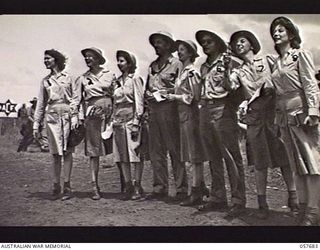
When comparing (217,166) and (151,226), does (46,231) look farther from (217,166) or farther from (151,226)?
(217,166)

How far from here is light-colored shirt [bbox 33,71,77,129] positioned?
26.6 ft

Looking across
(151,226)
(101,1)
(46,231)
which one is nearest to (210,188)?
(151,226)

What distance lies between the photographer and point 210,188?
312 inches

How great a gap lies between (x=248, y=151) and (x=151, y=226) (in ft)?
4.53

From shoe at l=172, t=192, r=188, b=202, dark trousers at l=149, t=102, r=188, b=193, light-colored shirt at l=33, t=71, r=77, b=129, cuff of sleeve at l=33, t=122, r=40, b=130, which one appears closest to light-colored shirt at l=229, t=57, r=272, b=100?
dark trousers at l=149, t=102, r=188, b=193

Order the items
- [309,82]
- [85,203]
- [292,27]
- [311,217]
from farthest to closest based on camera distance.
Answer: [85,203]
[292,27]
[311,217]
[309,82]

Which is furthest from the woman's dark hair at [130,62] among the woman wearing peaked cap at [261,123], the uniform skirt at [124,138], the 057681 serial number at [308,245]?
the 057681 serial number at [308,245]

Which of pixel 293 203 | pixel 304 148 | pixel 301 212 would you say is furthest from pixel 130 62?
pixel 301 212

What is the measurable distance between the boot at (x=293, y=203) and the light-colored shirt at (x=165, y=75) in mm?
1771

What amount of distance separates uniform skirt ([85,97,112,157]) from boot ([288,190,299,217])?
2.12 m

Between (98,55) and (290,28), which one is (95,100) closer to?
(98,55)

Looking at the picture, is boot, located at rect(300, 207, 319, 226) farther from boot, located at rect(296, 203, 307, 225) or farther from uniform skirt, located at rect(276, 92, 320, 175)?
uniform skirt, located at rect(276, 92, 320, 175)

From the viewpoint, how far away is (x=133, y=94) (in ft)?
26.3

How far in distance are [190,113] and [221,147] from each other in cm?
52
